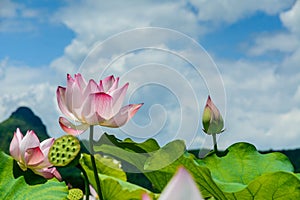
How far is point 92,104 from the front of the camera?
1.31 metres

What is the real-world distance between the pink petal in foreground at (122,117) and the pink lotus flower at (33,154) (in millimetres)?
168

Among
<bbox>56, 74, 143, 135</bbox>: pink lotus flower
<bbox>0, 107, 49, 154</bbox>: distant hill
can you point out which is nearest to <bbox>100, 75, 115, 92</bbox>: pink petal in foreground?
<bbox>56, 74, 143, 135</bbox>: pink lotus flower

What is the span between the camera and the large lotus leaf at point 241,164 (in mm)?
1485

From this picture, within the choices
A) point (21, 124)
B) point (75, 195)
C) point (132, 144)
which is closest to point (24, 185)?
point (75, 195)

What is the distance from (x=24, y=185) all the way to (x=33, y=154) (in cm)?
8

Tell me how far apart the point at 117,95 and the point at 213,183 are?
13.5 inches

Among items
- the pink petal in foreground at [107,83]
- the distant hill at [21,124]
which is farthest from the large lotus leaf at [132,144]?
A: the distant hill at [21,124]

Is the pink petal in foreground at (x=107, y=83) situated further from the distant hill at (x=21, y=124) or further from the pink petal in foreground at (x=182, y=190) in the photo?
the distant hill at (x=21, y=124)

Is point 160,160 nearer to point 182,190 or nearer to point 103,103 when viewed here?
point 103,103

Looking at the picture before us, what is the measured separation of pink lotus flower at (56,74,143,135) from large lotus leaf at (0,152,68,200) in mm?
169

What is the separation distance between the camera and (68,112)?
137 cm

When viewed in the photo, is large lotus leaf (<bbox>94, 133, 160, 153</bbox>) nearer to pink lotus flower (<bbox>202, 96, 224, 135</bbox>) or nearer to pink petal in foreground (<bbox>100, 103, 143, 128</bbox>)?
pink petal in foreground (<bbox>100, 103, 143, 128</bbox>)

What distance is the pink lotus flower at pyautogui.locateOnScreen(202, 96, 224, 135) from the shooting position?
1.65m

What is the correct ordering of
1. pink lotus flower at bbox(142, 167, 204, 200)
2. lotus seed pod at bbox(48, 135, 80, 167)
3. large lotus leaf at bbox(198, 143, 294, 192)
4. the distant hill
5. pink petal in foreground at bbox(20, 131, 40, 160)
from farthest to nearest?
the distant hill < large lotus leaf at bbox(198, 143, 294, 192) < pink petal in foreground at bbox(20, 131, 40, 160) < lotus seed pod at bbox(48, 135, 80, 167) < pink lotus flower at bbox(142, 167, 204, 200)
